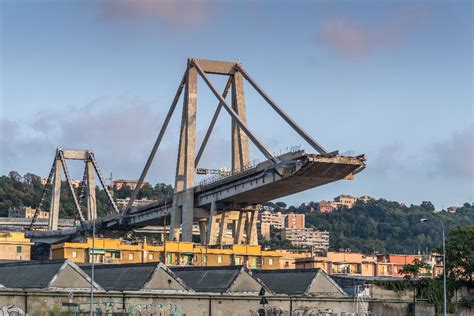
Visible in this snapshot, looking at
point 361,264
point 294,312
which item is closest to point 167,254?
point 361,264

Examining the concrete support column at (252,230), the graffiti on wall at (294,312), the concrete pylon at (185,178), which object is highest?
the concrete pylon at (185,178)

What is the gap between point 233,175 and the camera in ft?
437

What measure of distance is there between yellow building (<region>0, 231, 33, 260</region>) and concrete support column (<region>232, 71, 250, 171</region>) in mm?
34603

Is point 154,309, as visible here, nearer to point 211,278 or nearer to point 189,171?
point 211,278

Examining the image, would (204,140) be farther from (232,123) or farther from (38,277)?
(38,277)

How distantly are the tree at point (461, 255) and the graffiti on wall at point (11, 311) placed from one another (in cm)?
5023

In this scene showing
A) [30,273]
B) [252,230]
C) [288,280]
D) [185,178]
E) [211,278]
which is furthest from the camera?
[252,230]

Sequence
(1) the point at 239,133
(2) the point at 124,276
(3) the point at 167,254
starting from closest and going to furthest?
(2) the point at 124,276 < (3) the point at 167,254 < (1) the point at 239,133

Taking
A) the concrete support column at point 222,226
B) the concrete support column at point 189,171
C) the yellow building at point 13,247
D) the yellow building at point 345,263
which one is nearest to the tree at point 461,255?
the concrete support column at point 222,226

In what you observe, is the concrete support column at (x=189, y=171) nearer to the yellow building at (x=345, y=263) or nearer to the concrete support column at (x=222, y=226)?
the concrete support column at (x=222, y=226)

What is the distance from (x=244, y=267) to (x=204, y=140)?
97798mm

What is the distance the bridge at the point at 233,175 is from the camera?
118 metres

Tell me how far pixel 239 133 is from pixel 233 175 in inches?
703

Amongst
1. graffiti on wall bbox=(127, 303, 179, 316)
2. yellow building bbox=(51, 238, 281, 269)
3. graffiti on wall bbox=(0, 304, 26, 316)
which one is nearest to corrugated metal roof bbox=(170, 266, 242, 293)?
graffiti on wall bbox=(127, 303, 179, 316)
